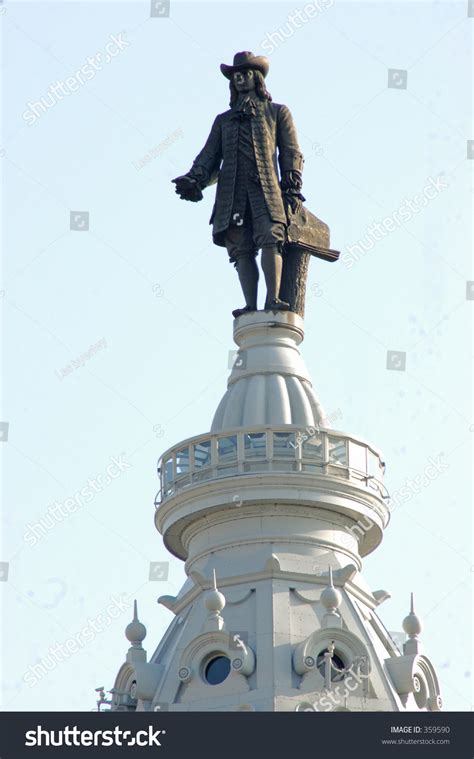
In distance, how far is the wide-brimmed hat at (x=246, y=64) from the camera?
100500 millimetres

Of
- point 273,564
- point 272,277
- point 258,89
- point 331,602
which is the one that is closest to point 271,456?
point 273,564

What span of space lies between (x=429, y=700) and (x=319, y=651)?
4483 millimetres

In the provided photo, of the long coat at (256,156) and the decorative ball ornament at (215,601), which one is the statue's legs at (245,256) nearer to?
the long coat at (256,156)

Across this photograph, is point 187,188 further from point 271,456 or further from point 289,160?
point 271,456

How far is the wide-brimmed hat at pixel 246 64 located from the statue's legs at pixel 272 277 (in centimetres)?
640

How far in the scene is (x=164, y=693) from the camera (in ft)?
303

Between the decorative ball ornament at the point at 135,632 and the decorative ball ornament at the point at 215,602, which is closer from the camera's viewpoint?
the decorative ball ornament at the point at 215,602

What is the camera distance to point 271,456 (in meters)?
94.7

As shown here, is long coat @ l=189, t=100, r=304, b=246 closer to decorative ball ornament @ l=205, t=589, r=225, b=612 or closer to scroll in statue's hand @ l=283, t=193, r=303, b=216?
scroll in statue's hand @ l=283, t=193, r=303, b=216

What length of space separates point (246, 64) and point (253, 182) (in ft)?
13.7

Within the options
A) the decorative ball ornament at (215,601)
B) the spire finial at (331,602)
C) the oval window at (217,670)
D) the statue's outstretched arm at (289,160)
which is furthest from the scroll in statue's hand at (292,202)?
the oval window at (217,670)

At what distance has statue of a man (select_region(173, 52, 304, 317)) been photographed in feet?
328
